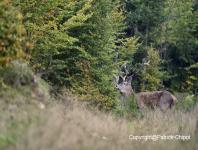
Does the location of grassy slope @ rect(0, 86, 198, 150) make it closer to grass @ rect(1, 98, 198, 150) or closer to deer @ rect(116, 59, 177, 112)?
grass @ rect(1, 98, 198, 150)

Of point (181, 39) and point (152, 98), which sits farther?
point (181, 39)

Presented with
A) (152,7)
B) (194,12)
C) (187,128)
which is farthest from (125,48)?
(187,128)

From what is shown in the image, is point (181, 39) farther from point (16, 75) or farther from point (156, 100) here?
point (16, 75)

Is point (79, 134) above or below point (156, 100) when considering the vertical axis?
above

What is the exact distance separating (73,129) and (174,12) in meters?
27.9

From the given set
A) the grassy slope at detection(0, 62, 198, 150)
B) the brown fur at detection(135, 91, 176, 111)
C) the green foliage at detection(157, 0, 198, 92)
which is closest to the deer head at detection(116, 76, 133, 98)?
the brown fur at detection(135, 91, 176, 111)

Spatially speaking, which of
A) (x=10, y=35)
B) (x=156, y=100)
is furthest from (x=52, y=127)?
(x=156, y=100)

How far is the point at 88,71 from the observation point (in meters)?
20.5

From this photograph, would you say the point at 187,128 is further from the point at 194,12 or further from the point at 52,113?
the point at 194,12

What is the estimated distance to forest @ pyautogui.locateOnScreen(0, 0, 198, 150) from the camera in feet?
29.0

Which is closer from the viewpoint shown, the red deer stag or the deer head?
the red deer stag

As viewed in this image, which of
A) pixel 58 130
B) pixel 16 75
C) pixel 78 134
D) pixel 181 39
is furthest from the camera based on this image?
pixel 181 39

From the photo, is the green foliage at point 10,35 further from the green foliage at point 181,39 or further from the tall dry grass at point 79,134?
the green foliage at point 181,39

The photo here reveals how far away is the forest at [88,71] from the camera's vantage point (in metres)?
8.85
